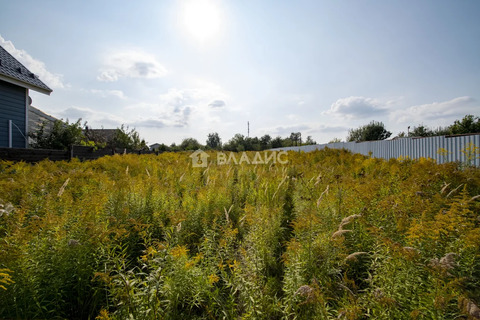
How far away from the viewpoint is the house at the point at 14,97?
391 inches

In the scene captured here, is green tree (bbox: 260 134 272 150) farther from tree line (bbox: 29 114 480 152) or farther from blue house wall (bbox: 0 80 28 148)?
blue house wall (bbox: 0 80 28 148)

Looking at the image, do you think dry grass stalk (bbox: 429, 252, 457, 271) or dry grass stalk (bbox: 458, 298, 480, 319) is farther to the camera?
dry grass stalk (bbox: 429, 252, 457, 271)

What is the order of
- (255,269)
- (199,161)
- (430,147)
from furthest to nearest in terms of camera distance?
(430,147) < (199,161) < (255,269)

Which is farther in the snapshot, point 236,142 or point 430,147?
point 236,142

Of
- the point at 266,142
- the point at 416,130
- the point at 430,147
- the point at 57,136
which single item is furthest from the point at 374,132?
the point at 57,136

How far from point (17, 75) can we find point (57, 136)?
10.2 feet

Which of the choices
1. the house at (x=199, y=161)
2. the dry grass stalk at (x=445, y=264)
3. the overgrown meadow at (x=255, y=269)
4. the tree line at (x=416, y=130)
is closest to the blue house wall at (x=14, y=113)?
the house at (x=199, y=161)

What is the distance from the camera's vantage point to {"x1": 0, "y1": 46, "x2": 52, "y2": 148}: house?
9938 millimetres

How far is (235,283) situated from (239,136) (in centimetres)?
6013

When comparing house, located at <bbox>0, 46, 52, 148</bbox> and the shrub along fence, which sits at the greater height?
house, located at <bbox>0, 46, 52, 148</bbox>

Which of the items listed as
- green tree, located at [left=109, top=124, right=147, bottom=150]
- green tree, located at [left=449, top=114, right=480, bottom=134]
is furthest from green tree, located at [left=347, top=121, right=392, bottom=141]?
green tree, located at [left=109, top=124, right=147, bottom=150]

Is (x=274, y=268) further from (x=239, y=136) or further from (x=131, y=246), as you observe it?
(x=239, y=136)

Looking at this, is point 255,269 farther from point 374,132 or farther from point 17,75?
point 374,132

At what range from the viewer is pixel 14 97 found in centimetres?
1048
